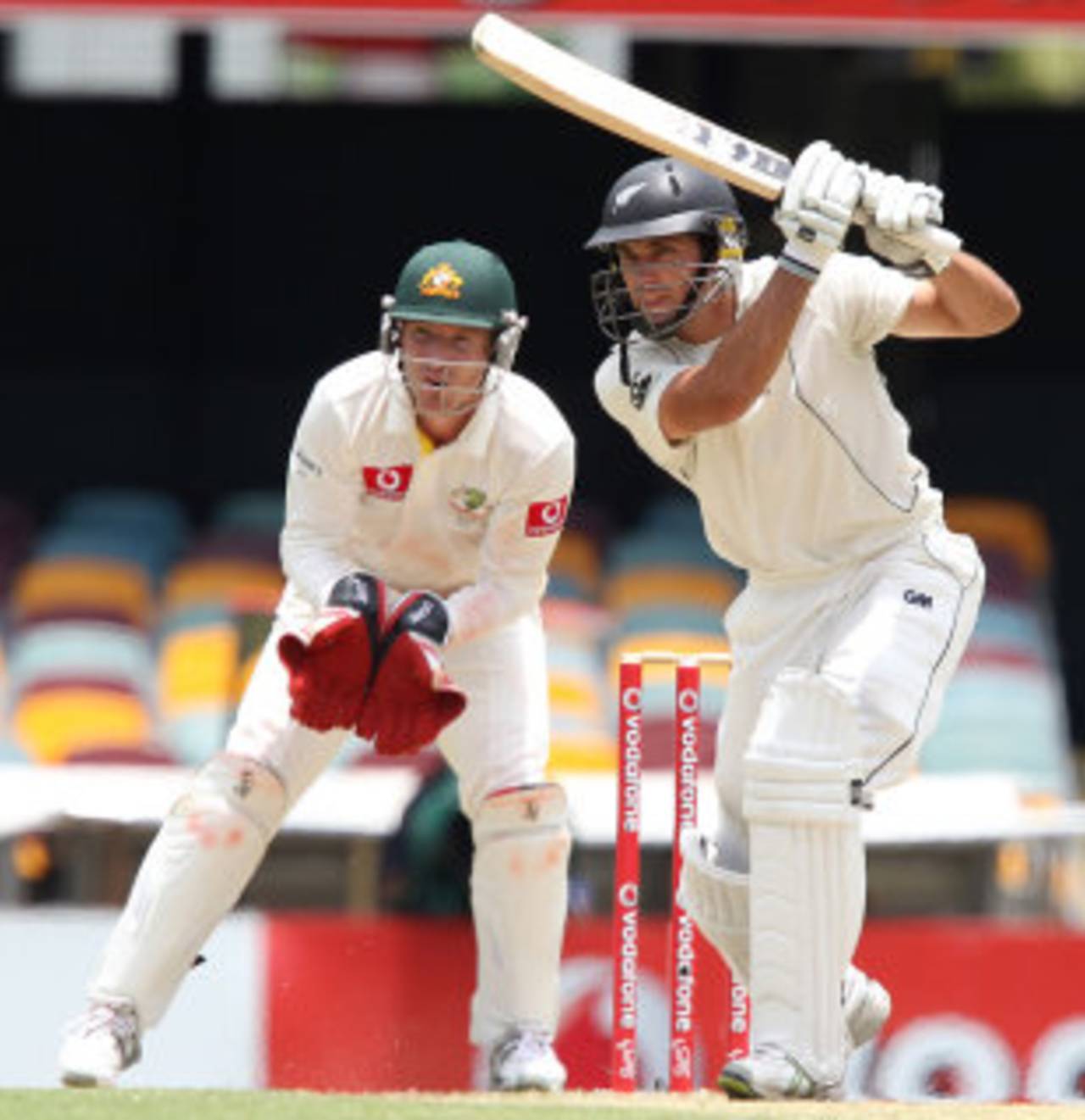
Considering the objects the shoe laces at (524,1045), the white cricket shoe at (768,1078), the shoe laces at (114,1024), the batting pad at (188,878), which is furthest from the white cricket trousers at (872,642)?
the shoe laces at (114,1024)

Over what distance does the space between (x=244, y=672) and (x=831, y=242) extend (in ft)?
10.3

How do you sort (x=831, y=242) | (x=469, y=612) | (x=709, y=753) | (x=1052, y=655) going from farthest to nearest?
(x=1052, y=655)
(x=709, y=753)
(x=469, y=612)
(x=831, y=242)

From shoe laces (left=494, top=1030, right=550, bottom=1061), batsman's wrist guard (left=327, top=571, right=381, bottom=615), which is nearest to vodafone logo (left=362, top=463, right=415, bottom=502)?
batsman's wrist guard (left=327, top=571, right=381, bottom=615)

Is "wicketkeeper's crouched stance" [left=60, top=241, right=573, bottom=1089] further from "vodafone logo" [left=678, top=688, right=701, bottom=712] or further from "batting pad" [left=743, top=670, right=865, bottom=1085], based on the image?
"batting pad" [left=743, top=670, right=865, bottom=1085]

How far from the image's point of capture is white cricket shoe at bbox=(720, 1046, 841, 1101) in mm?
5359

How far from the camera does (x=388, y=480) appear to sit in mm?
6211

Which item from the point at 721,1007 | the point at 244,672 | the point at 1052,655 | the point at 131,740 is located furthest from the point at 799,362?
the point at 1052,655

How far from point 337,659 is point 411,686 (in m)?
0.12

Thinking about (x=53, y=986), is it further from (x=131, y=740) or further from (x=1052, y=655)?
(x=1052, y=655)

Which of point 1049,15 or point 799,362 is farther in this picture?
point 1049,15

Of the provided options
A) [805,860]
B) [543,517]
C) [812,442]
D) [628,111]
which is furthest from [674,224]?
[805,860]

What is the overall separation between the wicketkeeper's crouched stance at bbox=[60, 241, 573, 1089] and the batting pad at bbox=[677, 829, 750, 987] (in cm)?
46

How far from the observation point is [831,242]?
521 centimetres

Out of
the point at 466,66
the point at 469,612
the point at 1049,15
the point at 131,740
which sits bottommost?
the point at 469,612
